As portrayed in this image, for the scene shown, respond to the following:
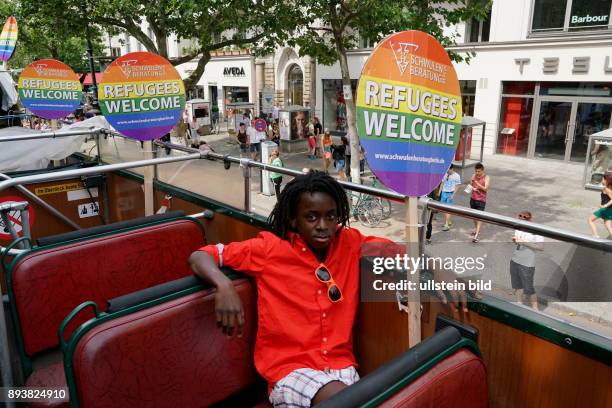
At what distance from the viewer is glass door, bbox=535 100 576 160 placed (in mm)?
16969

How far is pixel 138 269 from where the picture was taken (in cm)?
338

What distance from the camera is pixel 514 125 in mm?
18344

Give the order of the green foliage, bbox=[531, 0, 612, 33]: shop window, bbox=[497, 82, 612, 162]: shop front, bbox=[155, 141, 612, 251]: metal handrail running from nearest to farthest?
bbox=[155, 141, 612, 251]: metal handrail, the green foliage, bbox=[531, 0, 612, 33]: shop window, bbox=[497, 82, 612, 162]: shop front

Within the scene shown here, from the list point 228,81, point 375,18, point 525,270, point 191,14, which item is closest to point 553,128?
point 375,18

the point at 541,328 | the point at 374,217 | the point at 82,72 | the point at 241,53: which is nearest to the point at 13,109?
the point at 374,217

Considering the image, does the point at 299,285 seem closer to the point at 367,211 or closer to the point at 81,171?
the point at 81,171

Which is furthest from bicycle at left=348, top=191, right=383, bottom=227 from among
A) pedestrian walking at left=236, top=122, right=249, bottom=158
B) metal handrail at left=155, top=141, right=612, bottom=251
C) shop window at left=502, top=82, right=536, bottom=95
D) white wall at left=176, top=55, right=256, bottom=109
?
white wall at left=176, top=55, right=256, bottom=109

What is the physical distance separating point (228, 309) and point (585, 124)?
1784cm

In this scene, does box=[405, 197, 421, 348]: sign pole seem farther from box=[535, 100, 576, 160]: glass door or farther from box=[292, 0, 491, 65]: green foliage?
box=[535, 100, 576, 160]: glass door

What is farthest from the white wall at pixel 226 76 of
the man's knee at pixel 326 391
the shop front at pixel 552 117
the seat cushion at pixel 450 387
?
the seat cushion at pixel 450 387

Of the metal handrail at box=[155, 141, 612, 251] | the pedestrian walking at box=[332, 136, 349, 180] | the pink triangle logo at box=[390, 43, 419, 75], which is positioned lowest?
the pedestrian walking at box=[332, 136, 349, 180]

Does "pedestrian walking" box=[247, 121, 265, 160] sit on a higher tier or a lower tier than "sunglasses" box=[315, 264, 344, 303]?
lower

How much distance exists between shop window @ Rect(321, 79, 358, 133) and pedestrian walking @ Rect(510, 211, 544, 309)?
20.4 meters

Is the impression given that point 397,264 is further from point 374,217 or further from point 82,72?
point 82,72
